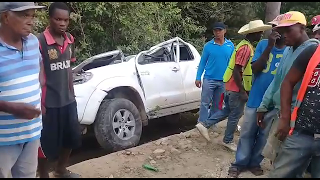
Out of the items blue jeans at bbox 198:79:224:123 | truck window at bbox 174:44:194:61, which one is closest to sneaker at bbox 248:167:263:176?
blue jeans at bbox 198:79:224:123

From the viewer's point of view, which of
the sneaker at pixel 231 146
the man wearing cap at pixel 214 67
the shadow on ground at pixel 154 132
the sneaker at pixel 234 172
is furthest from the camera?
the man wearing cap at pixel 214 67

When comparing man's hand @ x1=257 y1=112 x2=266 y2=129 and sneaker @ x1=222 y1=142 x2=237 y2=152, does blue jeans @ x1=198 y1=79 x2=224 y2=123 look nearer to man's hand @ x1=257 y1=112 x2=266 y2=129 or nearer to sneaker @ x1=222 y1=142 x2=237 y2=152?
sneaker @ x1=222 y1=142 x2=237 y2=152

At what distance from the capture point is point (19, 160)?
126 inches

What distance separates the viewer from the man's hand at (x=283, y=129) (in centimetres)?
335

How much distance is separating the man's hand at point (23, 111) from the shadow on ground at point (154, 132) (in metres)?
2.94

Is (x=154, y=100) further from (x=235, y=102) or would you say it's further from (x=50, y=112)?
(x=50, y=112)

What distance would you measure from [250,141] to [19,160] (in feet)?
8.49

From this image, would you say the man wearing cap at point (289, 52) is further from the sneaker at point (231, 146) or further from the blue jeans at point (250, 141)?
the sneaker at point (231, 146)

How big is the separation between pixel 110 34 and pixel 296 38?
6.61 meters

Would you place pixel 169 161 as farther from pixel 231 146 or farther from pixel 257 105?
pixel 257 105

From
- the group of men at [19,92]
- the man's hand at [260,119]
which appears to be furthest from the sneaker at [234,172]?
the group of men at [19,92]

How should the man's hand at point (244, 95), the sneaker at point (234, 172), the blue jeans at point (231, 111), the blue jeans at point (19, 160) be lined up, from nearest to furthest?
the blue jeans at point (19, 160)
the sneaker at point (234, 172)
the man's hand at point (244, 95)
the blue jeans at point (231, 111)

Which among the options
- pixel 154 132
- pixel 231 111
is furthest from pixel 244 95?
pixel 154 132

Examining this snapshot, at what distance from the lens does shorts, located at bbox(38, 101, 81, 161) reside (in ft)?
13.2
